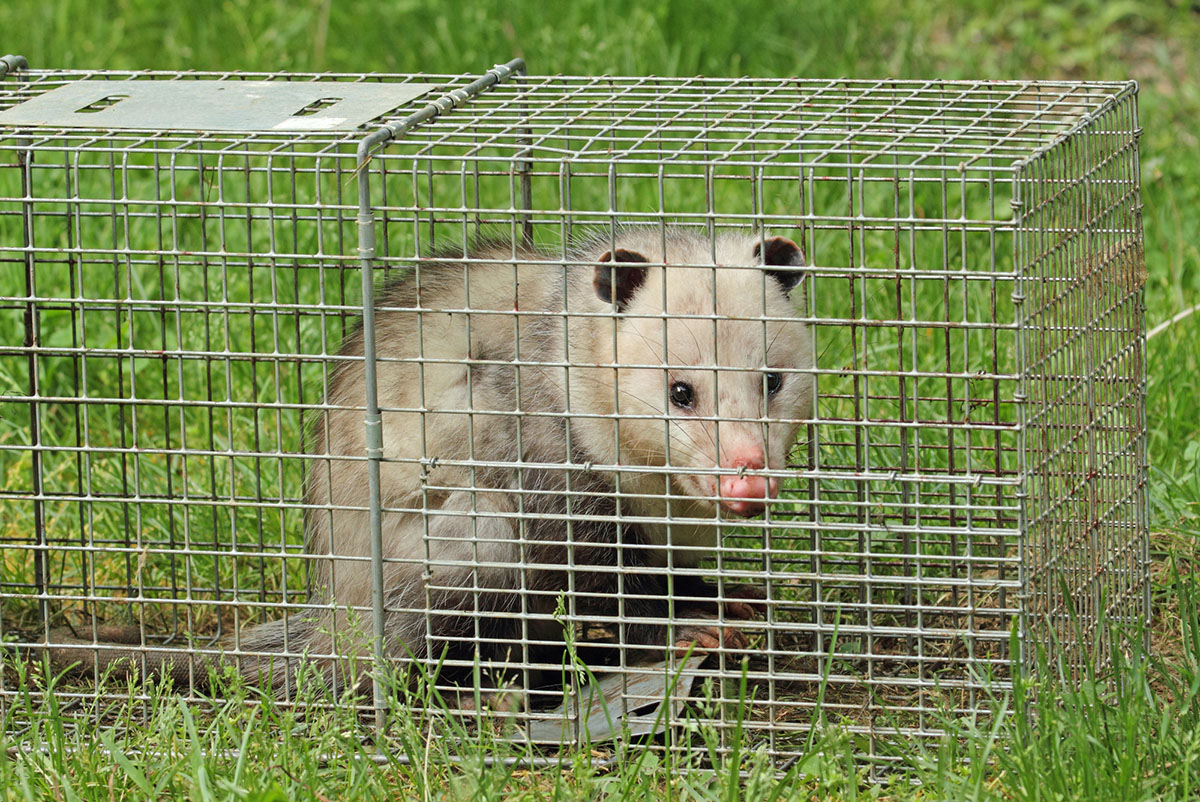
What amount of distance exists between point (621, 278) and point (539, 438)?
381 mm

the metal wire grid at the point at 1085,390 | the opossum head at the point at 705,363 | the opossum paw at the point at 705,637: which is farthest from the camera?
the opossum paw at the point at 705,637

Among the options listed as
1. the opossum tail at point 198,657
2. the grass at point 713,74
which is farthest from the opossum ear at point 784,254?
the opossum tail at point 198,657

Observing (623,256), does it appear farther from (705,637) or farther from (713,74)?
(713,74)

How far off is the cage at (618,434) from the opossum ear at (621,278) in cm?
3

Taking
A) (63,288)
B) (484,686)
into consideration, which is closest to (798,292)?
(484,686)

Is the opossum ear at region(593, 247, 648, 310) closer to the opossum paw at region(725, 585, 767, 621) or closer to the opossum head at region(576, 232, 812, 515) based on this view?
the opossum head at region(576, 232, 812, 515)

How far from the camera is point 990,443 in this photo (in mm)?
3871

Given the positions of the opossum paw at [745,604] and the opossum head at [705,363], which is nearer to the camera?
the opossum head at [705,363]

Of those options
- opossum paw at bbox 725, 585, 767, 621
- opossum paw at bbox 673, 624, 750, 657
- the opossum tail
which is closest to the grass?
the opossum tail

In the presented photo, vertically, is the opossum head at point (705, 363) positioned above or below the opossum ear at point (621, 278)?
below

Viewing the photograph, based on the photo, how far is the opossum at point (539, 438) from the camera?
9.57 ft

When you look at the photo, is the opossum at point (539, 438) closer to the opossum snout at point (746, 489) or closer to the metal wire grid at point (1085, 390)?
the opossum snout at point (746, 489)

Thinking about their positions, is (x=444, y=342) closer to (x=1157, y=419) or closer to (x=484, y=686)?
(x=484, y=686)

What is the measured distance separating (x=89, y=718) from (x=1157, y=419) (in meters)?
2.69
